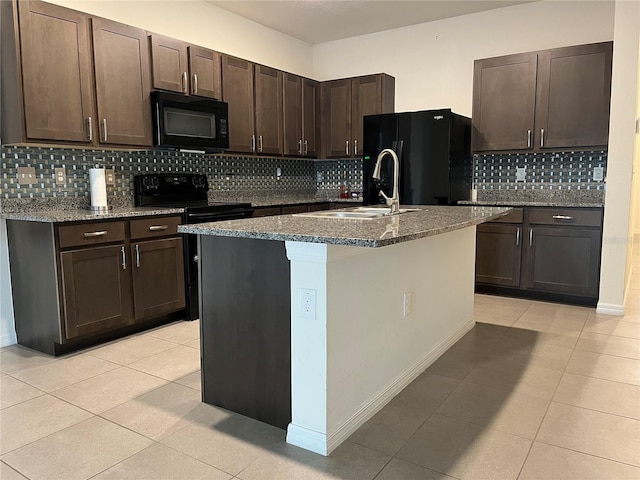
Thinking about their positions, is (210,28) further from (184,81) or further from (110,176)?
(110,176)

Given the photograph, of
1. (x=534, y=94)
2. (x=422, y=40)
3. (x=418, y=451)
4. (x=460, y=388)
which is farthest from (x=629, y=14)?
(x=418, y=451)

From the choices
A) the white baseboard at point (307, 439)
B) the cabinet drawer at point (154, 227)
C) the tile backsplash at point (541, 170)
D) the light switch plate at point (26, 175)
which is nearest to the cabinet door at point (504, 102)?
the tile backsplash at point (541, 170)

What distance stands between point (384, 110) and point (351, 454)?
4034 mm

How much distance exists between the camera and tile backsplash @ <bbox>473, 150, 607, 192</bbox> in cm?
430

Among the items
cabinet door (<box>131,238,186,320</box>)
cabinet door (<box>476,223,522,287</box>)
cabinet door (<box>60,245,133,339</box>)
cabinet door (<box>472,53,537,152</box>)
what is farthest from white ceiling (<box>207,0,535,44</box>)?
cabinet door (<box>60,245,133,339</box>)

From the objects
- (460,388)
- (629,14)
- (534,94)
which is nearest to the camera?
(460,388)

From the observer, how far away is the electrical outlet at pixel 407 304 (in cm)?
244

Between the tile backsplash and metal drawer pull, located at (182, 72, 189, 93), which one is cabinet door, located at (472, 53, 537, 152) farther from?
metal drawer pull, located at (182, 72, 189, 93)

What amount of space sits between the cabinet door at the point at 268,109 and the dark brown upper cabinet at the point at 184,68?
54 cm

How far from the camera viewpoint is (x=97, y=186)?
3410 mm

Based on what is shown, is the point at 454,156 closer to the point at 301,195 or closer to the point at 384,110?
the point at 384,110

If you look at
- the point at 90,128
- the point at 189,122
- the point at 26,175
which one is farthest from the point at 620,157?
the point at 26,175

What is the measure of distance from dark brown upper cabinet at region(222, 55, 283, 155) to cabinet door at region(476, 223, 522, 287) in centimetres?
222

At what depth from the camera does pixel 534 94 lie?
4.19m
